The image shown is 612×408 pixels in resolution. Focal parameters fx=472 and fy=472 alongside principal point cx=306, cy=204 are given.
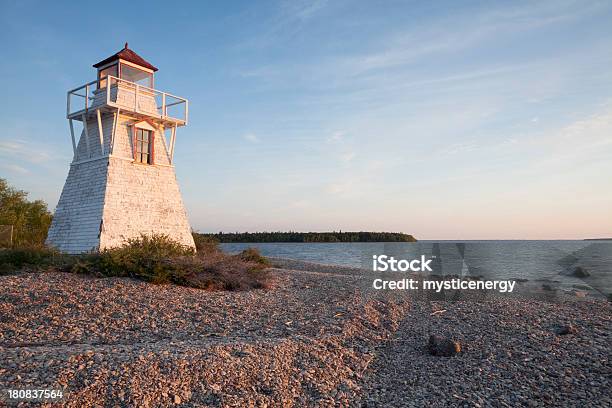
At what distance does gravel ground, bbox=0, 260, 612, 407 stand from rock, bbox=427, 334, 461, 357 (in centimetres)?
15

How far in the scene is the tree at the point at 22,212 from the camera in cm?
2611

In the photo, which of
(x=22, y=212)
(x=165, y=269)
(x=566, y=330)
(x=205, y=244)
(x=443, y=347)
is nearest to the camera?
(x=443, y=347)

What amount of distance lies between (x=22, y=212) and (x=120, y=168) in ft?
45.0

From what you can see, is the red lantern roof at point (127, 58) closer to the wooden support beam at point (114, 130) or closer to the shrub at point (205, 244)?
the wooden support beam at point (114, 130)

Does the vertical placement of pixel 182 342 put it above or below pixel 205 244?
below

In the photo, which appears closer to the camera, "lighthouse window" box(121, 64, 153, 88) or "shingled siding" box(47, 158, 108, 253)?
"shingled siding" box(47, 158, 108, 253)

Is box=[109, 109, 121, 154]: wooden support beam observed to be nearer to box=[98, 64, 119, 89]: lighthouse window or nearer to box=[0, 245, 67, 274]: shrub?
box=[98, 64, 119, 89]: lighthouse window

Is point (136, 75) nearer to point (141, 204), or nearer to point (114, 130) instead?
point (114, 130)

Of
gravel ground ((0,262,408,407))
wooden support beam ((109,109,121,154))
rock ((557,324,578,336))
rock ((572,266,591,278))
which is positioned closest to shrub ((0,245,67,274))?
gravel ground ((0,262,408,407))

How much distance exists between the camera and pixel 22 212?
27.7m

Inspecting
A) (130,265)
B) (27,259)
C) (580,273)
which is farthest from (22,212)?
(580,273)

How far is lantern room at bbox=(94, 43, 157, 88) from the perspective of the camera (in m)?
18.4

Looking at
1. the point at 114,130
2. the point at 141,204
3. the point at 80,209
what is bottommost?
the point at 80,209

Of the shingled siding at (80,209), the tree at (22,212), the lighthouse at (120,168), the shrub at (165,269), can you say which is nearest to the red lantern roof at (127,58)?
the lighthouse at (120,168)
